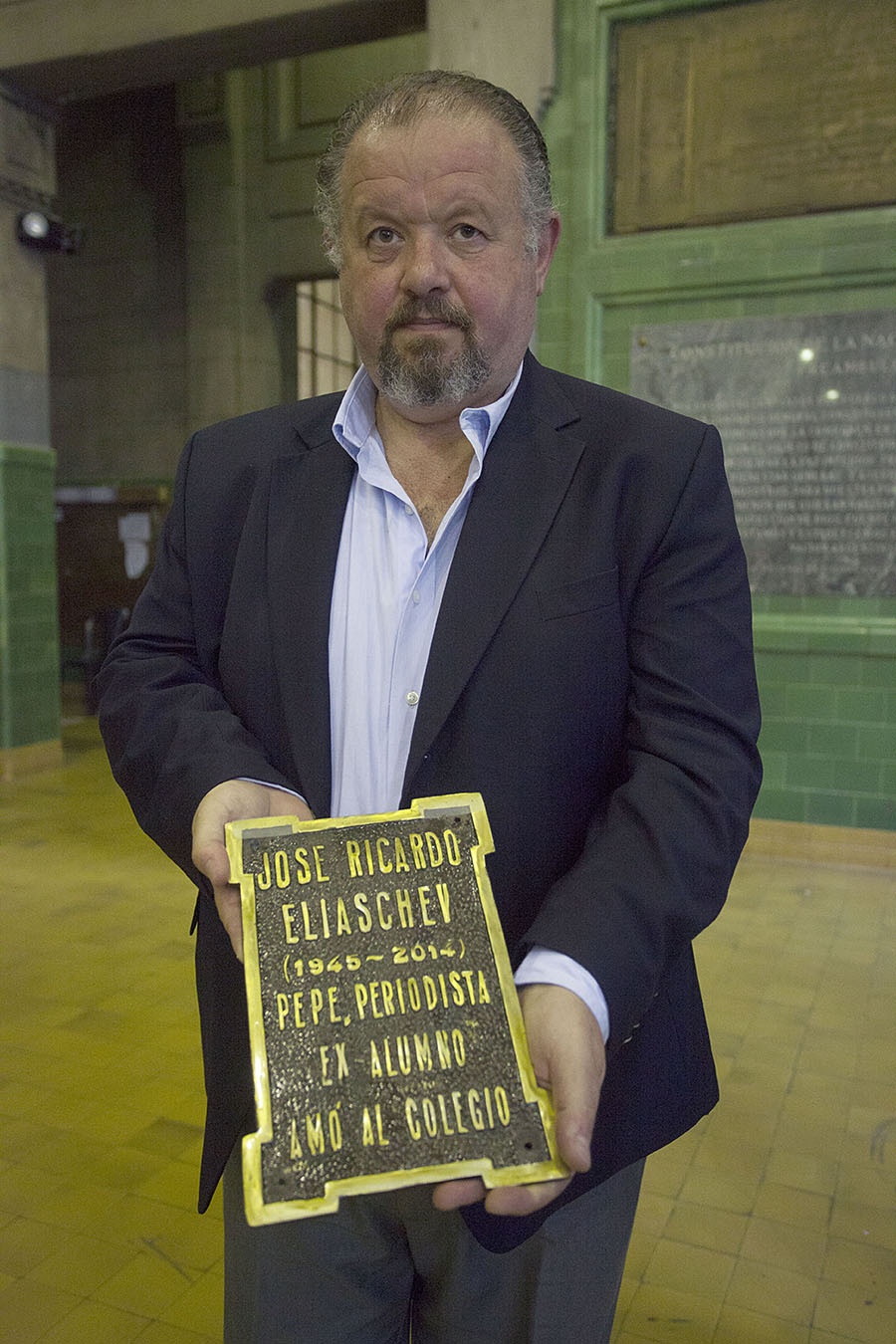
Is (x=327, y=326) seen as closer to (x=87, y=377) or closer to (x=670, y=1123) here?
(x=87, y=377)

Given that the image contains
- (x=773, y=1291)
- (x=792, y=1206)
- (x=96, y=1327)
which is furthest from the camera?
(x=792, y=1206)

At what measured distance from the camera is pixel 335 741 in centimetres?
120

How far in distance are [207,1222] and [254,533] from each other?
65.1 inches

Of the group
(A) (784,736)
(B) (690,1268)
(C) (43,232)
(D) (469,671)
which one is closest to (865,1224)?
(B) (690,1268)

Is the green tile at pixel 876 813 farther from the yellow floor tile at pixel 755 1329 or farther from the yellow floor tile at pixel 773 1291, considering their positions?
the yellow floor tile at pixel 755 1329

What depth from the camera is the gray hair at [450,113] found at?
3.66ft

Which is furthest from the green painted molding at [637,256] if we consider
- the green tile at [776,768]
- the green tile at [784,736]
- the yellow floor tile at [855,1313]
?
the yellow floor tile at [855,1313]

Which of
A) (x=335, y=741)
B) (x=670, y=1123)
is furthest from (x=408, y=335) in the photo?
(x=670, y=1123)

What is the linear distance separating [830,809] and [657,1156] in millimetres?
2651

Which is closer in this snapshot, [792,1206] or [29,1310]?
[29,1310]

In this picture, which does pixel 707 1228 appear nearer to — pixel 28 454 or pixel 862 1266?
pixel 862 1266

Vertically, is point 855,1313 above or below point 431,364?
below

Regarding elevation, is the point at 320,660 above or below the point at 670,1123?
above

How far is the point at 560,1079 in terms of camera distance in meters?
0.86
